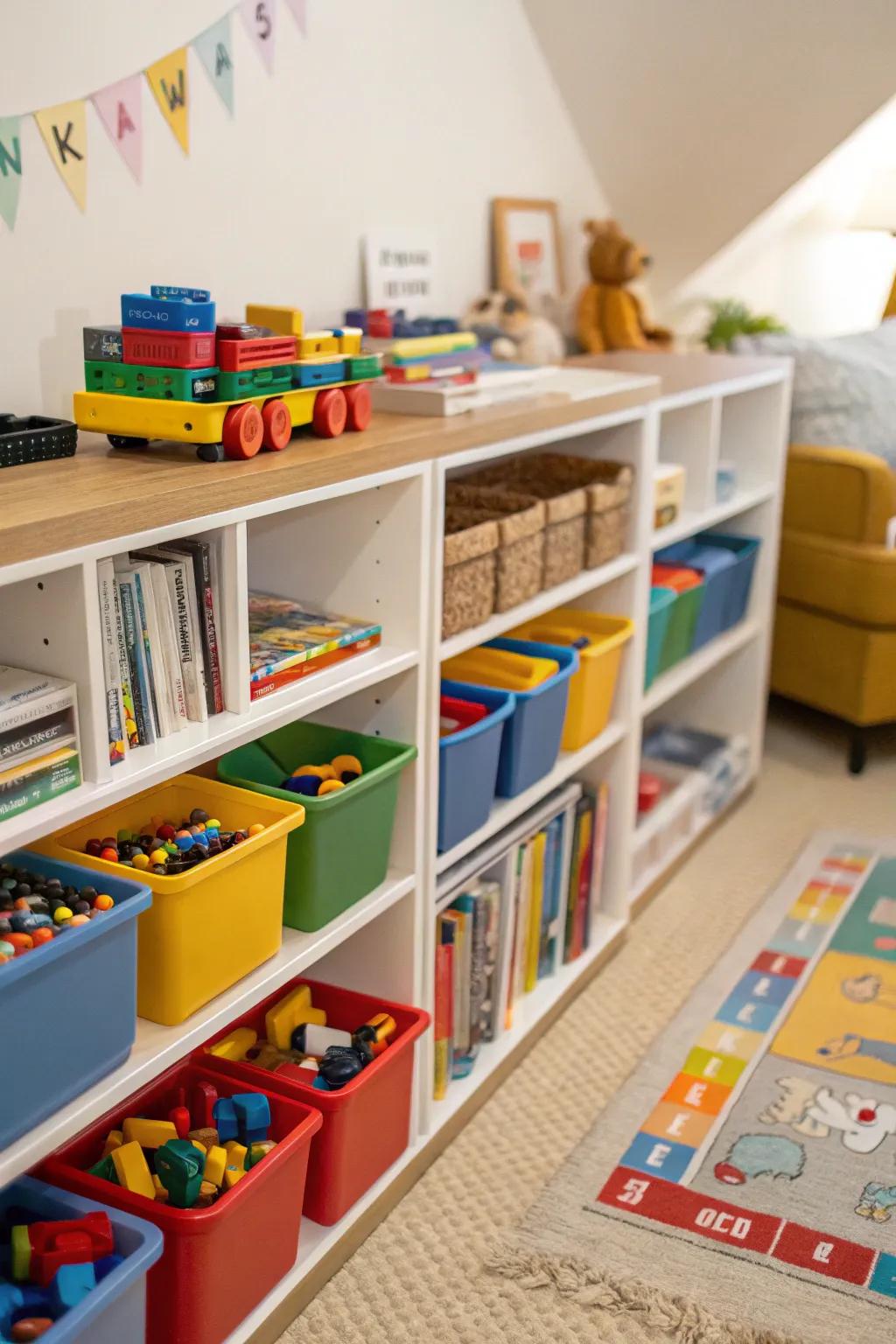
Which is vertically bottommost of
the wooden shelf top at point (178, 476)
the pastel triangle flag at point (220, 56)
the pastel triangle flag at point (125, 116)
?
the wooden shelf top at point (178, 476)

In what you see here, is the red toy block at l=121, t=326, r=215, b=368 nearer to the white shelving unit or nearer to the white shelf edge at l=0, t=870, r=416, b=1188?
the white shelving unit

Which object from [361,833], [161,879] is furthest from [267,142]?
[161,879]

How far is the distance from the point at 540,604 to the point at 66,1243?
1033 millimetres

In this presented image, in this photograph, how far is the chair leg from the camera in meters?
2.96

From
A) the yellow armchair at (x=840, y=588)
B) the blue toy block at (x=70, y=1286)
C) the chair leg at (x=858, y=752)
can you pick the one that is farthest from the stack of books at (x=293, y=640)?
the chair leg at (x=858, y=752)

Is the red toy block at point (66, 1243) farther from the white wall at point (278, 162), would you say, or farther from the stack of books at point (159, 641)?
the white wall at point (278, 162)

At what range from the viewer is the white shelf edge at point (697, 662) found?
2379mm

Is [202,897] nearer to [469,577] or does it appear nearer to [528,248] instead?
[469,577]

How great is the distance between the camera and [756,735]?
9.53 feet

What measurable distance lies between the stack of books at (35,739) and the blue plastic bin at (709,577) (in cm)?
162

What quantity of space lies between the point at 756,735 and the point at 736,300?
1.49 meters

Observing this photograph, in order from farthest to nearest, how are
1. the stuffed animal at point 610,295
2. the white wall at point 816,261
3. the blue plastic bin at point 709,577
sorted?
1. the white wall at point 816,261
2. the stuffed animal at point 610,295
3. the blue plastic bin at point 709,577

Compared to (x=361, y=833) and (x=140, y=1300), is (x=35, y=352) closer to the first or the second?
(x=361, y=833)

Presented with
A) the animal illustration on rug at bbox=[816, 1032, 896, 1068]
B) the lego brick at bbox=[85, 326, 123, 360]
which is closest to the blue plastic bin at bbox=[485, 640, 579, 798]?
the animal illustration on rug at bbox=[816, 1032, 896, 1068]
